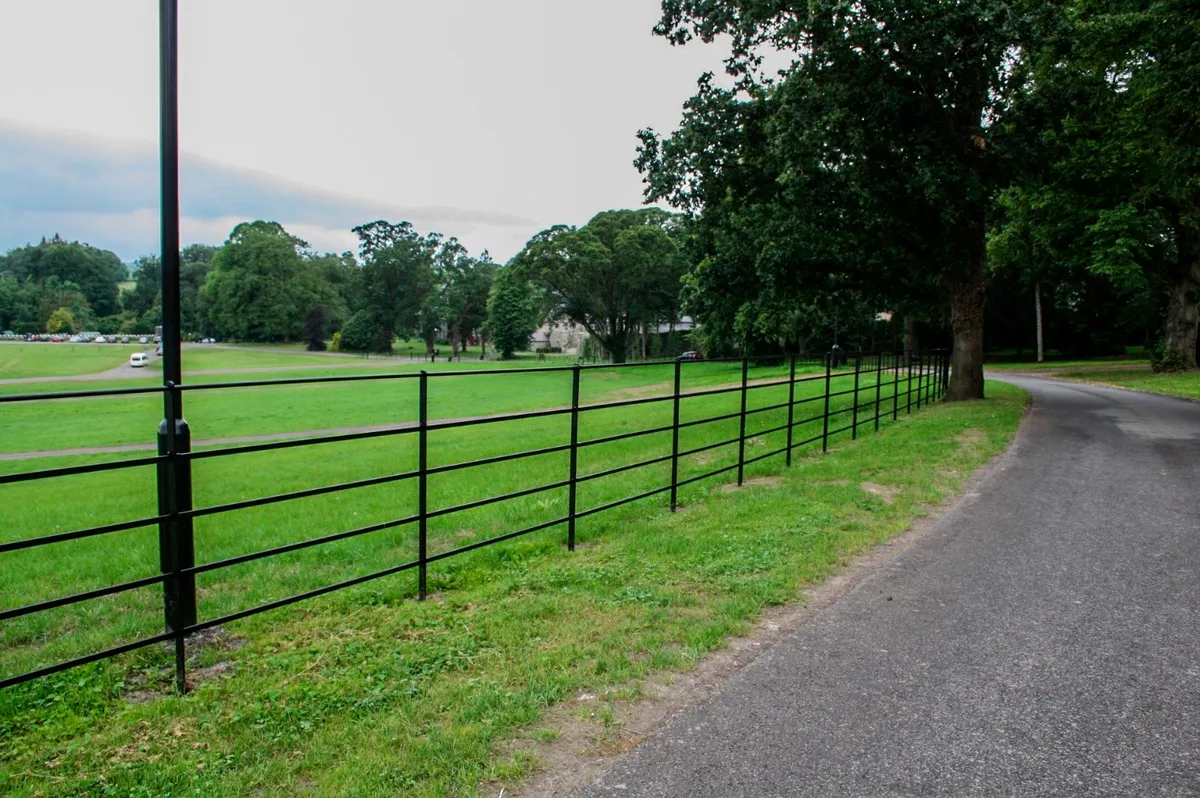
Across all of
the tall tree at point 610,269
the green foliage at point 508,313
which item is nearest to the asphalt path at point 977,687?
the tall tree at point 610,269

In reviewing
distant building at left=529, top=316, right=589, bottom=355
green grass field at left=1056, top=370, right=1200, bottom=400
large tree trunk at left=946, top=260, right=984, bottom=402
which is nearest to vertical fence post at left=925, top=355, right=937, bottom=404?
large tree trunk at left=946, top=260, right=984, bottom=402

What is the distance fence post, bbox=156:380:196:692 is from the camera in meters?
3.42

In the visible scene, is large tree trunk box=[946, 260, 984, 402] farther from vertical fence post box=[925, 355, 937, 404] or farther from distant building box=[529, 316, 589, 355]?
distant building box=[529, 316, 589, 355]

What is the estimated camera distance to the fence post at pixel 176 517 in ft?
11.2

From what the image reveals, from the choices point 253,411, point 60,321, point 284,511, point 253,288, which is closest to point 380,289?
point 253,288

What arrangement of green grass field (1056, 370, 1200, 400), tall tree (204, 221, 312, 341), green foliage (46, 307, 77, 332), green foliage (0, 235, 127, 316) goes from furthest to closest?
green foliage (0, 235, 127, 316) → tall tree (204, 221, 312, 341) → green foliage (46, 307, 77, 332) → green grass field (1056, 370, 1200, 400)

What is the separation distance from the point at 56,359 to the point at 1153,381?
55.7 m

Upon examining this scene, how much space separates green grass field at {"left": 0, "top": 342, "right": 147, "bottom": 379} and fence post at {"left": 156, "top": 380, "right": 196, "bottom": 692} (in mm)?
37770

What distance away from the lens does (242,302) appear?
267 ft

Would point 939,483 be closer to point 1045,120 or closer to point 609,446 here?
point 609,446

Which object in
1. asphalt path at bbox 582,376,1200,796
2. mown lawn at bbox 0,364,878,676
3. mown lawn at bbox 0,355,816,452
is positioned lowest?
mown lawn at bbox 0,355,816,452

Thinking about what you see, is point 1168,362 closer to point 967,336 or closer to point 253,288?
point 967,336

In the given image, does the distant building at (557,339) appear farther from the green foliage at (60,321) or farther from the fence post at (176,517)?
the fence post at (176,517)

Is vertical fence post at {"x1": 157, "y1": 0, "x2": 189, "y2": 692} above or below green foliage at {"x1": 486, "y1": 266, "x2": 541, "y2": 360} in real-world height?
below
